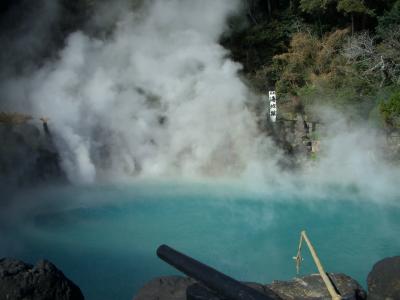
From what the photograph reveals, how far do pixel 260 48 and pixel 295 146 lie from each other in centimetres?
443

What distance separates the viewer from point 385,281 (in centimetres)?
382

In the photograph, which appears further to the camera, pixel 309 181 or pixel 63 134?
pixel 63 134

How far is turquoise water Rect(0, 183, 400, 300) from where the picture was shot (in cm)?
528

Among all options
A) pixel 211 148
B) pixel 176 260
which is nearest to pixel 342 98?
pixel 211 148

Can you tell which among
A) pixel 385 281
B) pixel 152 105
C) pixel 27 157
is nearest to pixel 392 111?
pixel 152 105

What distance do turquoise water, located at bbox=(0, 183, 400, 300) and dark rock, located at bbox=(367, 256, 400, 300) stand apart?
110 cm

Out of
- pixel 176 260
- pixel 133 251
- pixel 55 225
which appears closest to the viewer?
pixel 176 260

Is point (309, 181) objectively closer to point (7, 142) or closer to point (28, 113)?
point (7, 142)

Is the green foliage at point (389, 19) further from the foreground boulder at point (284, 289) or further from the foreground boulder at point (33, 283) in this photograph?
the foreground boulder at point (33, 283)

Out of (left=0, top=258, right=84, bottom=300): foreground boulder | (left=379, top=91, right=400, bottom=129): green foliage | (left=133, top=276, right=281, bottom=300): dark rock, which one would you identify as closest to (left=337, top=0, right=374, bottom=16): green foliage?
(left=379, top=91, right=400, bottom=129): green foliage

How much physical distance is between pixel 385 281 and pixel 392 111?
258 inches

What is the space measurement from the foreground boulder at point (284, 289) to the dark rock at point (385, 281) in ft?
0.47

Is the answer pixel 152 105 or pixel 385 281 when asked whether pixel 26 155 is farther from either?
pixel 385 281

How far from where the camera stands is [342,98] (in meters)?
10.9
